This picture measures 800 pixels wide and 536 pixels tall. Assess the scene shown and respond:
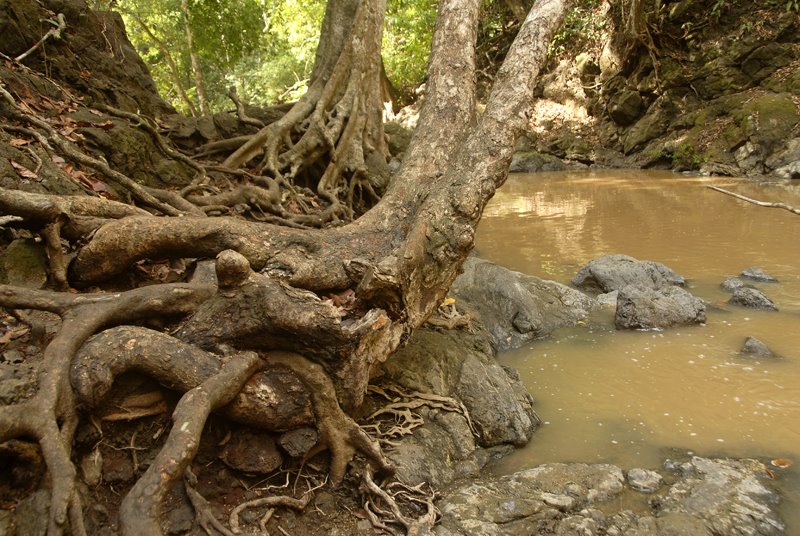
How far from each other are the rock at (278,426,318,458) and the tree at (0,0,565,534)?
62 millimetres

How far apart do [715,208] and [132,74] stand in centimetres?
978

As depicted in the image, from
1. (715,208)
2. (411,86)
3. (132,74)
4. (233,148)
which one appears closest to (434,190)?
(233,148)

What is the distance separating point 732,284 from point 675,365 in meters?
2.15

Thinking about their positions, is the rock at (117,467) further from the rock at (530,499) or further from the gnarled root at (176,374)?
the rock at (530,499)

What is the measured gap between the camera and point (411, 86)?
24.9m

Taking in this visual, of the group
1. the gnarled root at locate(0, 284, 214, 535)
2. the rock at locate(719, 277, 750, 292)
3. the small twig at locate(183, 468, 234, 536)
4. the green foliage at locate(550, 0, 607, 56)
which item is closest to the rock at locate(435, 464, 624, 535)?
the small twig at locate(183, 468, 234, 536)

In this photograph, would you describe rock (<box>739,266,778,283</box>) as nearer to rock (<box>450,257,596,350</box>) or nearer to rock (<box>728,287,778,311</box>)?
rock (<box>728,287,778,311</box>)

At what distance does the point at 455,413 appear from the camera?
129 inches

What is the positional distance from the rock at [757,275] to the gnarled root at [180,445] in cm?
572

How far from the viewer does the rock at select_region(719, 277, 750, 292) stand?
548cm

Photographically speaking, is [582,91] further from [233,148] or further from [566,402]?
[566,402]

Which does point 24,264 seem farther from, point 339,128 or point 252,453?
point 339,128

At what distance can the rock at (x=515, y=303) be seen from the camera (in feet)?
16.1

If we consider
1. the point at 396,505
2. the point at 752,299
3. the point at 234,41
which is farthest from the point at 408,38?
the point at 396,505
